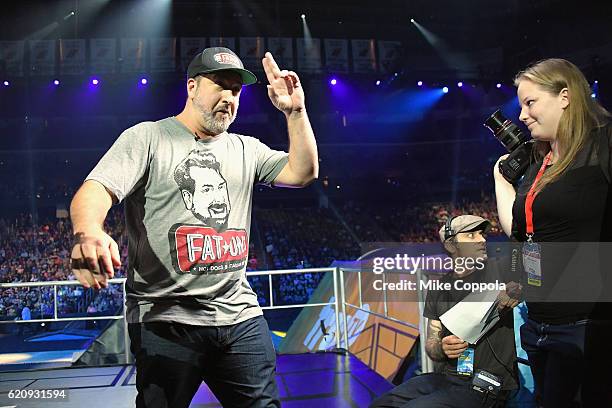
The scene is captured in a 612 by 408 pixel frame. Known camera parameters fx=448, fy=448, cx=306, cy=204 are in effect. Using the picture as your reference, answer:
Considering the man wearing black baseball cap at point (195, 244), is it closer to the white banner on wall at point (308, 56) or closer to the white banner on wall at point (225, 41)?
the white banner on wall at point (225, 41)

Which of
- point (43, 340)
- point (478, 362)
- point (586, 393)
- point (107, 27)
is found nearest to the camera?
point (586, 393)

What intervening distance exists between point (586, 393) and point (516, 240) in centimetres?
48

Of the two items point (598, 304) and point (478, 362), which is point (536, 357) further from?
point (478, 362)

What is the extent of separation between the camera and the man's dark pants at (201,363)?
122 centimetres

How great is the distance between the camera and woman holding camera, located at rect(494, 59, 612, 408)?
119 cm

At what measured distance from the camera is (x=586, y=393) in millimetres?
1192

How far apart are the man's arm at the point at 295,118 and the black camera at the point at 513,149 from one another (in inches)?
25.6

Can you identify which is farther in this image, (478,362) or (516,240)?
(478,362)

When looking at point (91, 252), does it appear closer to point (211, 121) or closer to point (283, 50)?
point (211, 121)

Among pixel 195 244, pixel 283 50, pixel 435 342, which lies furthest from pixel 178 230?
pixel 283 50

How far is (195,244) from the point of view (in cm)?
125

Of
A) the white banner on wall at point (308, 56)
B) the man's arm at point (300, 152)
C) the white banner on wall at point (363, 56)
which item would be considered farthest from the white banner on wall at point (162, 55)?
the man's arm at point (300, 152)

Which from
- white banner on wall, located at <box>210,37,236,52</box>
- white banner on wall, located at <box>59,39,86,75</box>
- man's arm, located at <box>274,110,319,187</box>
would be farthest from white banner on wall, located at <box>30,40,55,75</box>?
man's arm, located at <box>274,110,319,187</box>

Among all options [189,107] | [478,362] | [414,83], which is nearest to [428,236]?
[414,83]
